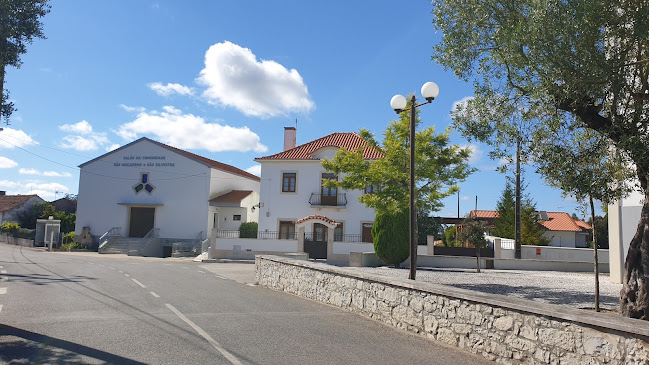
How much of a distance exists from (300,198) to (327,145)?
4.26 metres

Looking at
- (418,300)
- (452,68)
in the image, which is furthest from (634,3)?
(418,300)

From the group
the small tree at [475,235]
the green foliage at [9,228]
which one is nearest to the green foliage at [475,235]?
the small tree at [475,235]

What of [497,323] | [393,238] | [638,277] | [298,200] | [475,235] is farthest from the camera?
[298,200]

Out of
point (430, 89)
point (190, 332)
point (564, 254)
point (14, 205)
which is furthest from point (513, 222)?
point (14, 205)

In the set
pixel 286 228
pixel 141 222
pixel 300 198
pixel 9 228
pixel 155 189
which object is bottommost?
pixel 9 228

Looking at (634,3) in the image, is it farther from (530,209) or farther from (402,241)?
(530,209)

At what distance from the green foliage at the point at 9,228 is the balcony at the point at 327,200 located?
34537 millimetres

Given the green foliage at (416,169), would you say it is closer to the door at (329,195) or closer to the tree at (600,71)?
the tree at (600,71)

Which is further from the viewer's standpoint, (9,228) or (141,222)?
(9,228)

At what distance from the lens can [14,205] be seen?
55.6 metres

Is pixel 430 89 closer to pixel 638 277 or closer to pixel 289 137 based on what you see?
pixel 638 277

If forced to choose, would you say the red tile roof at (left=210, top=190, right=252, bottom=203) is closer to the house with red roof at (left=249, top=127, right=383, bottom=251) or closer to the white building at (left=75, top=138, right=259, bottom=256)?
the white building at (left=75, top=138, right=259, bottom=256)

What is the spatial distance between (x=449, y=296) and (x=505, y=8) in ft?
17.0

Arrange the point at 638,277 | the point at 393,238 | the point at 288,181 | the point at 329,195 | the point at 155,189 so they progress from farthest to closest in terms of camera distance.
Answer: the point at 155,189 → the point at 288,181 → the point at 329,195 → the point at 393,238 → the point at 638,277
